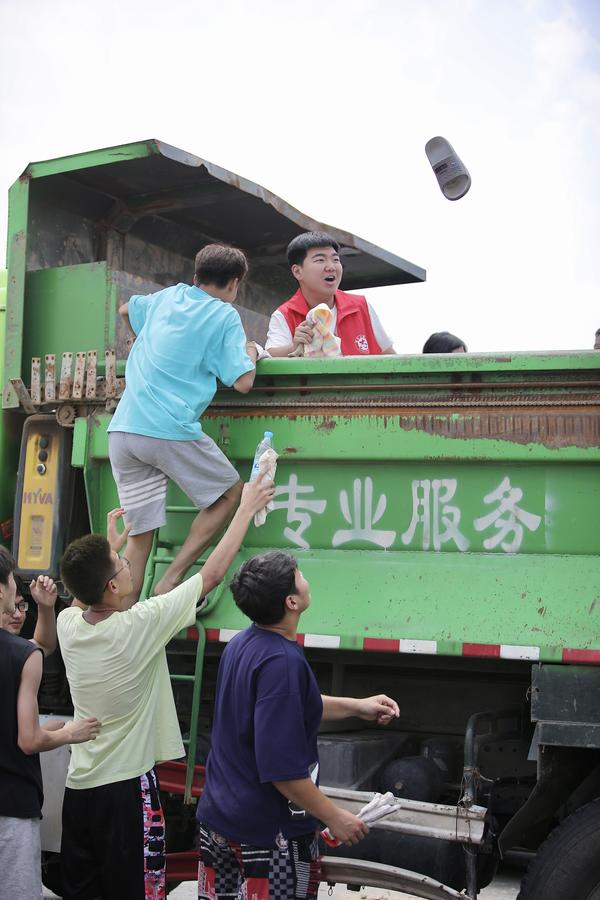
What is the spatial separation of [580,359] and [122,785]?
2.04 m

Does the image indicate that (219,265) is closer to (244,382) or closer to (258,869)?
(244,382)

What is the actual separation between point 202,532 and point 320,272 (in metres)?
1.44

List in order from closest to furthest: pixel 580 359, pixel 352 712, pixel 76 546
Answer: pixel 352 712
pixel 76 546
pixel 580 359

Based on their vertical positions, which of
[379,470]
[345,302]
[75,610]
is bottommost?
[75,610]

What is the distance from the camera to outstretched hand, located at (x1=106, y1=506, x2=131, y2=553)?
12.6ft

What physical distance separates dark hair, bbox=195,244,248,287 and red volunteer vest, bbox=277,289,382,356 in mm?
660

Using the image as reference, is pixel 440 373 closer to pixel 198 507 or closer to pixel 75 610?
pixel 198 507

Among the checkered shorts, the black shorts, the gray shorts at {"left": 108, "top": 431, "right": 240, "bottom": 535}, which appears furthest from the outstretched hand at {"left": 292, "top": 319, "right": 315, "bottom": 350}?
the checkered shorts

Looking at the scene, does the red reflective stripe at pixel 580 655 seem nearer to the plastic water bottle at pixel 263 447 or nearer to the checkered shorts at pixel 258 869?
the checkered shorts at pixel 258 869

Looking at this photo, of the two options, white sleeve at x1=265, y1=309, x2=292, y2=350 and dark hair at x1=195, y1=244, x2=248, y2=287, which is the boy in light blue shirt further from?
white sleeve at x1=265, y1=309, x2=292, y2=350

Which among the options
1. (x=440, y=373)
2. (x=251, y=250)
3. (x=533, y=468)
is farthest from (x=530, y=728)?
(x=251, y=250)

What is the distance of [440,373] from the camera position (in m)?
3.82

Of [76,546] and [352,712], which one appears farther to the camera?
[76,546]

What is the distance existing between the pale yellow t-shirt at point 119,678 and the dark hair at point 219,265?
1.26 m
